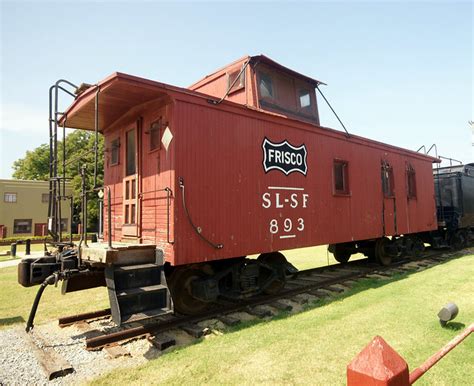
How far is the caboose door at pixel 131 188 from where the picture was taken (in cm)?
661

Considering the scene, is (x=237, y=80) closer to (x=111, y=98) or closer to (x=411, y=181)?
(x=111, y=98)

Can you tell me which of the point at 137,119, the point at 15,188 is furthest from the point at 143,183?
the point at 15,188

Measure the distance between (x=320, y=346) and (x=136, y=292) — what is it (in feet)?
8.43

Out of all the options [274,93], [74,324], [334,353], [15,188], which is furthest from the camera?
[15,188]

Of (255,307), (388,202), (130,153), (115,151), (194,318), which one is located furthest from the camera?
(388,202)

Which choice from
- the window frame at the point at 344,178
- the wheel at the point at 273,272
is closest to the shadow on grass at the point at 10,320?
the wheel at the point at 273,272

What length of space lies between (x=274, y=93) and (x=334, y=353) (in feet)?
19.1

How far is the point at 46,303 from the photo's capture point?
7.20 m

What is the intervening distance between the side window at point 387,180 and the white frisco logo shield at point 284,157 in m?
4.00

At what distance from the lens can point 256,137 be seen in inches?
269

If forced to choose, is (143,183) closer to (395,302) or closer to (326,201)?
(326,201)

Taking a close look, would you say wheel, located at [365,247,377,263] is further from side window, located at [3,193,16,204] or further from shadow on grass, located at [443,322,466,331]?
side window, located at [3,193,16,204]

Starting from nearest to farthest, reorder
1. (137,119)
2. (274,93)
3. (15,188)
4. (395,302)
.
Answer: (395,302)
(137,119)
(274,93)
(15,188)

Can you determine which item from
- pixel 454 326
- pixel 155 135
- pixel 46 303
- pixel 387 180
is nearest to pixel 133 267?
pixel 155 135
